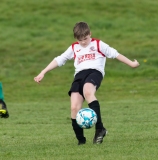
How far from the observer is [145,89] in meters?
21.2

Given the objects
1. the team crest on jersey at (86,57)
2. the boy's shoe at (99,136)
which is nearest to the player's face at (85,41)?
the team crest on jersey at (86,57)

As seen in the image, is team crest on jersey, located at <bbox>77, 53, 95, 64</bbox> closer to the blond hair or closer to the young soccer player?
the young soccer player

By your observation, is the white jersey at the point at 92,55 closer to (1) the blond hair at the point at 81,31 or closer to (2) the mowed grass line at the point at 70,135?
(1) the blond hair at the point at 81,31

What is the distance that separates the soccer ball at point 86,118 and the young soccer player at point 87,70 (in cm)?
18

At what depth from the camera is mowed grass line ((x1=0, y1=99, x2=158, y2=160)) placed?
805cm

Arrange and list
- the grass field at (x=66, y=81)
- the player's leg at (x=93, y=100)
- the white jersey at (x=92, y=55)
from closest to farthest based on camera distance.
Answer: the grass field at (x=66, y=81)
the player's leg at (x=93, y=100)
the white jersey at (x=92, y=55)

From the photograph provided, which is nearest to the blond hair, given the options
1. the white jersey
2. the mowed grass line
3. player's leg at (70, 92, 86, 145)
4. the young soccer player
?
the young soccer player

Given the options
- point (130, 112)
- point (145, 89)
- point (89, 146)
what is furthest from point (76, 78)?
point (145, 89)

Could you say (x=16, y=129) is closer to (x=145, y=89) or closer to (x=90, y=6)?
(x=145, y=89)

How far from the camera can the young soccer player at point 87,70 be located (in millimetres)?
8977

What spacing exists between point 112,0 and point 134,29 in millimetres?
3569

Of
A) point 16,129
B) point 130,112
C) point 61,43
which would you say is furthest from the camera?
point 61,43

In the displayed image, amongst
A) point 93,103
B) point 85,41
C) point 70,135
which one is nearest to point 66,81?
point 70,135

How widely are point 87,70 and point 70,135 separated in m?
1.68
